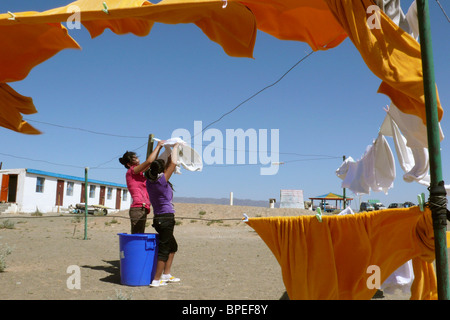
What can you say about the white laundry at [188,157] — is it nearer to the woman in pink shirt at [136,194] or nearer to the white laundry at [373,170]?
the woman in pink shirt at [136,194]

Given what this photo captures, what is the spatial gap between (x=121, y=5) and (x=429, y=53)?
6.26 ft

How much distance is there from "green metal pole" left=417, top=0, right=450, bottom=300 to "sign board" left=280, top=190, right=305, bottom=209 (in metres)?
25.1

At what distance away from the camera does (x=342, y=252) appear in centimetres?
238

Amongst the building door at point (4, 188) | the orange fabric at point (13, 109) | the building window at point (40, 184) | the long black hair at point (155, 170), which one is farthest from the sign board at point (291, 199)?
the orange fabric at point (13, 109)

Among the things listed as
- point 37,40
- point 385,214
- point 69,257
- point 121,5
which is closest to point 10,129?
point 37,40

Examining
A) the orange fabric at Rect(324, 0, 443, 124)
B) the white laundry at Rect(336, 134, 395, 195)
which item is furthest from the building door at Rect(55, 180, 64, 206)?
the orange fabric at Rect(324, 0, 443, 124)

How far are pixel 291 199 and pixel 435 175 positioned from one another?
26.2 metres

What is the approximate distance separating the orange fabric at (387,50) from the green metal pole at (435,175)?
5.4 inches

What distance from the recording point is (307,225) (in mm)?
2395

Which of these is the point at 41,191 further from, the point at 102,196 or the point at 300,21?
the point at 300,21

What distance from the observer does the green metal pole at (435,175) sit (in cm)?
190

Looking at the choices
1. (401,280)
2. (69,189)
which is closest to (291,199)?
(69,189)
